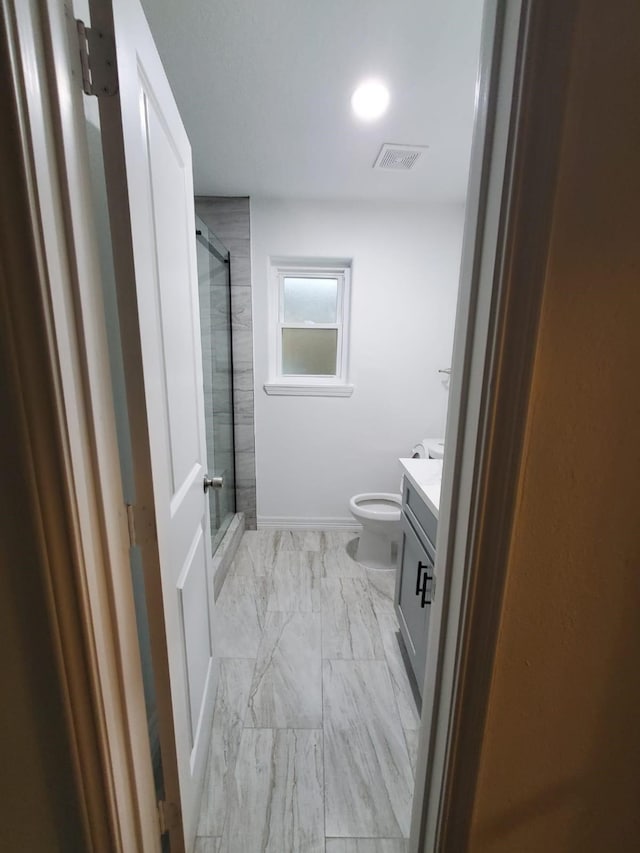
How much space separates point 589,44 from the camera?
0.45 metres

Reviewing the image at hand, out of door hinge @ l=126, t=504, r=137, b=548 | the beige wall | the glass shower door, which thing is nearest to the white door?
door hinge @ l=126, t=504, r=137, b=548

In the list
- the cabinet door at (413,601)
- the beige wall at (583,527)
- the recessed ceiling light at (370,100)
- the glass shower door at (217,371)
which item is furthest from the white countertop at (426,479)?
the recessed ceiling light at (370,100)

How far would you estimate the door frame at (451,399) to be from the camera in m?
0.46

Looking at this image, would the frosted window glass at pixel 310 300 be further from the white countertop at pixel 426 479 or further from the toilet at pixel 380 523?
the white countertop at pixel 426 479

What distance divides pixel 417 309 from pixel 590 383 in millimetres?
2155

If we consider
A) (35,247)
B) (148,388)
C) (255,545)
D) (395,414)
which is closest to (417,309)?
(395,414)

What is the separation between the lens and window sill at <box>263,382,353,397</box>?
2.58 meters

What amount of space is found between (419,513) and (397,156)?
180cm

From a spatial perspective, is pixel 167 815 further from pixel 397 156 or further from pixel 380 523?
pixel 397 156

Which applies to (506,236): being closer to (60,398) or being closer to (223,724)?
(60,398)

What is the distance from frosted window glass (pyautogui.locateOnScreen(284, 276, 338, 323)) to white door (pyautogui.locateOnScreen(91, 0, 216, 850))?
5.12 ft

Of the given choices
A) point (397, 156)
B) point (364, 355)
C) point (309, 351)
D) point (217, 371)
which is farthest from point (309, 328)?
point (397, 156)

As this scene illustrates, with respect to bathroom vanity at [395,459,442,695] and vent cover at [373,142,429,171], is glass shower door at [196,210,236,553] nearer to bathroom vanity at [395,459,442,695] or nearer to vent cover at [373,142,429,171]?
vent cover at [373,142,429,171]

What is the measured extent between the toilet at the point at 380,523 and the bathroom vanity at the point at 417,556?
0.55m
